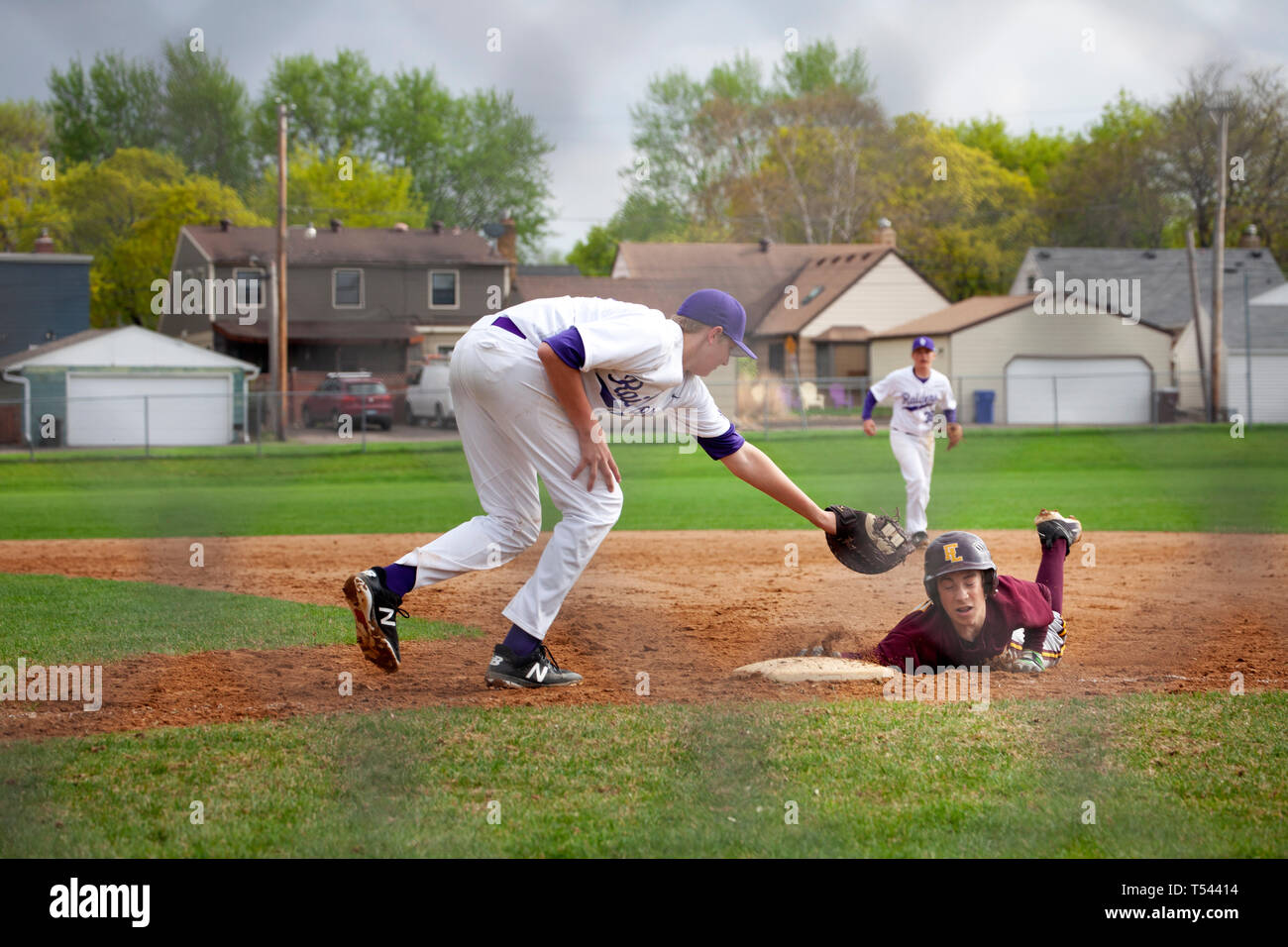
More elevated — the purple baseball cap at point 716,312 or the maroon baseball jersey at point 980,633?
the purple baseball cap at point 716,312

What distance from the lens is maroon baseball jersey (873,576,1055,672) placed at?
17.2ft

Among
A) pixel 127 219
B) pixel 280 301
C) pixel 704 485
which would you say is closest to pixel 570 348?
pixel 704 485

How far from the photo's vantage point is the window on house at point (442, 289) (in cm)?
3862

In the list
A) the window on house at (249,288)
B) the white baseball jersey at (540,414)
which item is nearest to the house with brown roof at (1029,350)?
the window on house at (249,288)

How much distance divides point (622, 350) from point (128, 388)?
93.1 ft

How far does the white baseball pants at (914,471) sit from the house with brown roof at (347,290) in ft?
87.0

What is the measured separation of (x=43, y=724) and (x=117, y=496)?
13.7 meters

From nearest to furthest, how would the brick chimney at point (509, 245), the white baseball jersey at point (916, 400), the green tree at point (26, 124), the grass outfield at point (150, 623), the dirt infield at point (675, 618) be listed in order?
the dirt infield at point (675, 618), the grass outfield at point (150, 623), the green tree at point (26, 124), the white baseball jersey at point (916, 400), the brick chimney at point (509, 245)

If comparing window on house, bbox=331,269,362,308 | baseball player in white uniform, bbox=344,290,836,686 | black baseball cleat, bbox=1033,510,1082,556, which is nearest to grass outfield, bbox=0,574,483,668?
Result: baseball player in white uniform, bbox=344,290,836,686

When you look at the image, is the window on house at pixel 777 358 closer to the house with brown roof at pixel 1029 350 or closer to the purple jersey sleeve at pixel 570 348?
the house with brown roof at pixel 1029 350

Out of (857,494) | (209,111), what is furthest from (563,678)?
(857,494)

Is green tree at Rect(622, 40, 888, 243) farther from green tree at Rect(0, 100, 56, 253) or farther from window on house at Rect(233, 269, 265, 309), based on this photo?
window on house at Rect(233, 269, 265, 309)

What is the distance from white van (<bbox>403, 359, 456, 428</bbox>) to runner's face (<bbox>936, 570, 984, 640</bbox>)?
25.6 m

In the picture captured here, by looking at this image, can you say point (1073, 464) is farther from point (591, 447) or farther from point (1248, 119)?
point (591, 447)
